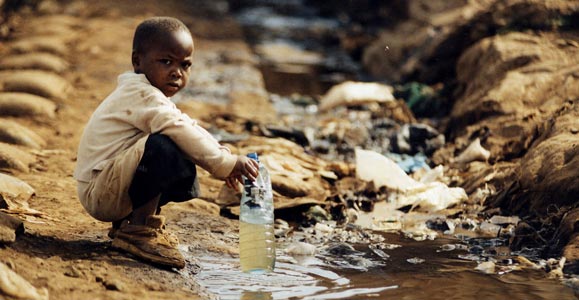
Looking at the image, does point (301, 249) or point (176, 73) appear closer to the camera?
point (176, 73)

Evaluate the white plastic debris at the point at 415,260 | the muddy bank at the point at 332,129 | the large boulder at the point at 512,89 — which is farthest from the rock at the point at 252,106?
the white plastic debris at the point at 415,260

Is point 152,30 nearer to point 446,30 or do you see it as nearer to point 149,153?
point 149,153

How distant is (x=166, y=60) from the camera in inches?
150

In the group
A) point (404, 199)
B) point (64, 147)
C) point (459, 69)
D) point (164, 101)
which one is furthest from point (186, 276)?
point (459, 69)

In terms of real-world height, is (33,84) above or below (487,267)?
above

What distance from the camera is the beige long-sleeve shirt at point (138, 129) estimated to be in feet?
12.0

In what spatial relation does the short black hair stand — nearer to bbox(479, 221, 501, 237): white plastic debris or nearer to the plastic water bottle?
the plastic water bottle

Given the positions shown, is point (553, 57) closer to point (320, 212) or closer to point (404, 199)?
point (404, 199)

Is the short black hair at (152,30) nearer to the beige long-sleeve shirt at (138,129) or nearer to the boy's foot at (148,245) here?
the beige long-sleeve shirt at (138,129)

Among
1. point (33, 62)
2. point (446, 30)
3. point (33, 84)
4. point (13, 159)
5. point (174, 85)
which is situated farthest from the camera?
point (446, 30)

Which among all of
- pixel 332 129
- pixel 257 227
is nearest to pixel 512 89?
pixel 332 129

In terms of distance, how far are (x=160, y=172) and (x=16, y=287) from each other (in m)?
0.77

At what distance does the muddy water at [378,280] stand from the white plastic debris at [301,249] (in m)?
0.05

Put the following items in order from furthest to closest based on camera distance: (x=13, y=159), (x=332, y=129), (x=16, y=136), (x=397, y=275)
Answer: (x=332, y=129) < (x=16, y=136) < (x=13, y=159) < (x=397, y=275)
